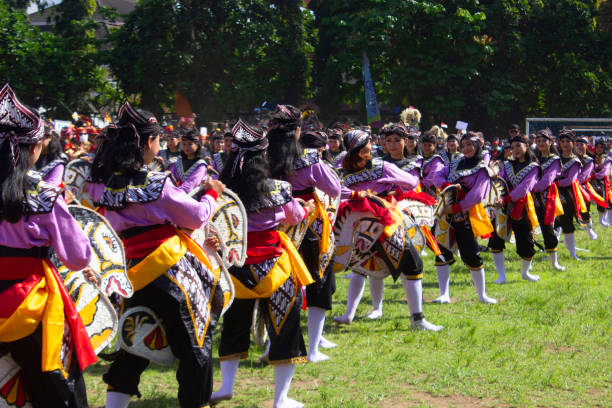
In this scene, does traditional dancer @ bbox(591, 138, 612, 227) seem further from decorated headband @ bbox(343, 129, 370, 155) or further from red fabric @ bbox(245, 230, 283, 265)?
red fabric @ bbox(245, 230, 283, 265)

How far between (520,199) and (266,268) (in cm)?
606

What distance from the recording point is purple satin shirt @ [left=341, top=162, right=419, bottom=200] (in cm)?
682

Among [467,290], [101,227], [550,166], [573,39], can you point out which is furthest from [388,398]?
[573,39]

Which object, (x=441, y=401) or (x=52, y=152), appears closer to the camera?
(x=441, y=401)

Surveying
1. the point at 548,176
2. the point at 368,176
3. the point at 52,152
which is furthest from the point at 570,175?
the point at 52,152

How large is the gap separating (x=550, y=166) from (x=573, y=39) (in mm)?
26635

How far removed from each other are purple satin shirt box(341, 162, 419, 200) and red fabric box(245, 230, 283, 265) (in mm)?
1898

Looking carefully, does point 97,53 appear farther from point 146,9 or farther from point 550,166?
point 550,166

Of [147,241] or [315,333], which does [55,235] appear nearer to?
[147,241]

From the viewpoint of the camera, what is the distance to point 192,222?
4094 mm

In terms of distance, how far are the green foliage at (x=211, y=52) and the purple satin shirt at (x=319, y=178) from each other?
89.9 ft

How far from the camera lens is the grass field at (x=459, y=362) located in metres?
5.50

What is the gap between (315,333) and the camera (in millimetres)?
6488

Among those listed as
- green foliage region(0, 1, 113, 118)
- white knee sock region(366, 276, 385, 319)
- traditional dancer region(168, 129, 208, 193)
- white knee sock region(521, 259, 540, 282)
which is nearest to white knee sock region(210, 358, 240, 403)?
white knee sock region(366, 276, 385, 319)
